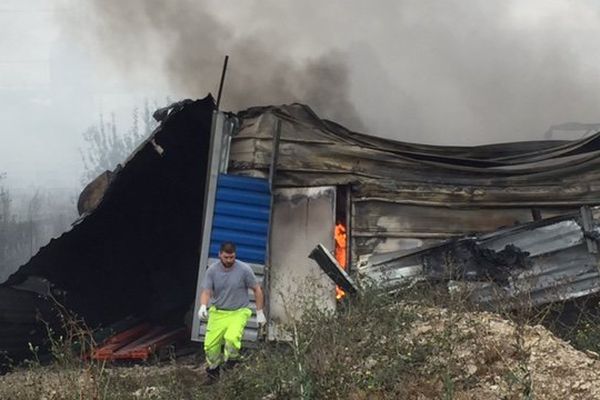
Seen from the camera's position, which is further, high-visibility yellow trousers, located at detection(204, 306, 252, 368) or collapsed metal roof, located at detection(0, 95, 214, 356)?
collapsed metal roof, located at detection(0, 95, 214, 356)

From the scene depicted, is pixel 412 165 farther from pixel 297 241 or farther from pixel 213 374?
pixel 213 374

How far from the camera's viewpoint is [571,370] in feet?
14.6

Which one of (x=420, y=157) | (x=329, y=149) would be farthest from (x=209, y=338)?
(x=420, y=157)

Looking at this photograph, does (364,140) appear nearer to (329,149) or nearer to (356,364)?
(329,149)

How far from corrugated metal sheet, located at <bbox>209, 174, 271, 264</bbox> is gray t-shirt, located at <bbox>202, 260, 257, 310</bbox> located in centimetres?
169

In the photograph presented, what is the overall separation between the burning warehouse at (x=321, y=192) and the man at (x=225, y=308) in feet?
4.58

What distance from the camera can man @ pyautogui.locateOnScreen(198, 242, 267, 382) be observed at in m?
5.95

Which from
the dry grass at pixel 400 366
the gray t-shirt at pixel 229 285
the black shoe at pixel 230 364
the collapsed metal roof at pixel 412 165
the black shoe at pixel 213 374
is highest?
the collapsed metal roof at pixel 412 165

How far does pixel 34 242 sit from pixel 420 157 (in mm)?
35776

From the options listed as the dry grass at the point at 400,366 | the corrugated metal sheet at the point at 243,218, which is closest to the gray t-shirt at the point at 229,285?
the dry grass at the point at 400,366

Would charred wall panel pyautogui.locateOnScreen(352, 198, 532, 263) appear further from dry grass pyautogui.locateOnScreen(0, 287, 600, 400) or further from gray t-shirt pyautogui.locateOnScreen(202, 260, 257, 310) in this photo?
dry grass pyautogui.locateOnScreen(0, 287, 600, 400)

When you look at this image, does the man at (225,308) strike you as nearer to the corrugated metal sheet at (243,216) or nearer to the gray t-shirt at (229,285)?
the gray t-shirt at (229,285)

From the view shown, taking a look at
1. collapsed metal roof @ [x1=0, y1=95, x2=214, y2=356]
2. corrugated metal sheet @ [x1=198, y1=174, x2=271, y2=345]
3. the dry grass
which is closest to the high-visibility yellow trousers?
the dry grass

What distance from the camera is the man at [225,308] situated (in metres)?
5.95
